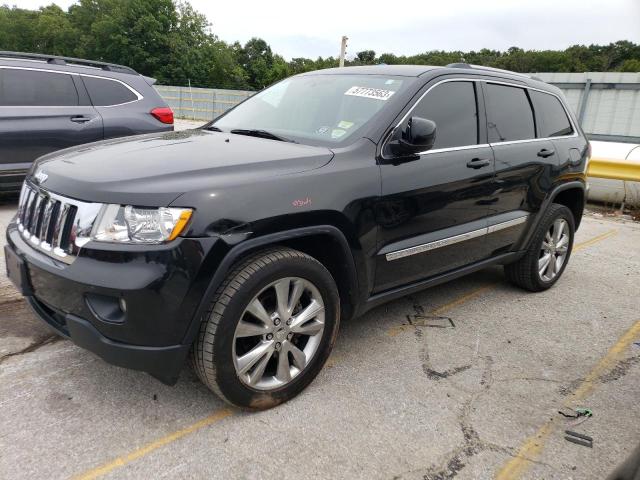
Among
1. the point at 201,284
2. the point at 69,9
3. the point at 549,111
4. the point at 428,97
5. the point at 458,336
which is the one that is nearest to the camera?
the point at 201,284

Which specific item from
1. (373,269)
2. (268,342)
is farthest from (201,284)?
(373,269)

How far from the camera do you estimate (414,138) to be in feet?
9.47

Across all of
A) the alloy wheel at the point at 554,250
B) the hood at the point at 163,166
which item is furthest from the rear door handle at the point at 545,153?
the hood at the point at 163,166

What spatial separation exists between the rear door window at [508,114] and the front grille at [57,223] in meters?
2.74

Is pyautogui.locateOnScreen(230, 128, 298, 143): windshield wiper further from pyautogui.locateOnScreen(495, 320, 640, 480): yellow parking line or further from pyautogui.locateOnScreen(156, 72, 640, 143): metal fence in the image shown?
pyautogui.locateOnScreen(156, 72, 640, 143): metal fence

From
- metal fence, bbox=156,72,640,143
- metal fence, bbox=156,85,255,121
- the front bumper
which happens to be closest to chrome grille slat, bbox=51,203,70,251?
the front bumper

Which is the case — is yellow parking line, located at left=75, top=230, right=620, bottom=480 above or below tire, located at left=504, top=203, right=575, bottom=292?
below

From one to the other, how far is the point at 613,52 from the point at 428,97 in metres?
73.9

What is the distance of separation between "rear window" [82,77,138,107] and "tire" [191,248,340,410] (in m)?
4.93

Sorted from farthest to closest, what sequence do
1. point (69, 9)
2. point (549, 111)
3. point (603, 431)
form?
point (69, 9) → point (549, 111) → point (603, 431)

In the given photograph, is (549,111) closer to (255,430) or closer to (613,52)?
(255,430)

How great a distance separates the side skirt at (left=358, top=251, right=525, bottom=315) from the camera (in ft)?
10.1

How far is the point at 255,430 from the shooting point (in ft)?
8.14

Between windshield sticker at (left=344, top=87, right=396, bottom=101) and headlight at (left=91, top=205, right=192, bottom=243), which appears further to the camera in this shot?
windshield sticker at (left=344, top=87, right=396, bottom=101)
